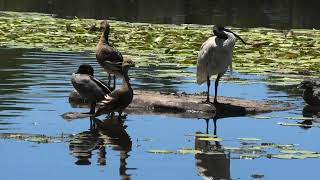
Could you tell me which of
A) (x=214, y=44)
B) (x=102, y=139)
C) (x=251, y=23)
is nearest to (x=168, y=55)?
(x=214, y=44)

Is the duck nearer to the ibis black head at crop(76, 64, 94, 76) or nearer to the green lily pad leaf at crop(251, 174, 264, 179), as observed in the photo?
the ibis black head at crop(76, 64, 94, 76)

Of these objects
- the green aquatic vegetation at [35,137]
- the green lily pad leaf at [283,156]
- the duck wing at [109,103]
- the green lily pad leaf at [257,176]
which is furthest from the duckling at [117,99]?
the green lily pad leaf at [257,176]

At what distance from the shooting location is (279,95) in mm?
17797

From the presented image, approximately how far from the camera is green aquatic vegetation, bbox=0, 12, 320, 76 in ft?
71.9

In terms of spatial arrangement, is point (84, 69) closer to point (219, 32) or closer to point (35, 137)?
point (219, 32)

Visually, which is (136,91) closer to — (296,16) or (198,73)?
(198,73)

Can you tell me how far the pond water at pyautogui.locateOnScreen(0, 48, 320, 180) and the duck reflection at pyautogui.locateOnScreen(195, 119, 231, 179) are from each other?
1cm

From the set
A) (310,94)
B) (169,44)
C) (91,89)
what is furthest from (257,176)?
(169,44)

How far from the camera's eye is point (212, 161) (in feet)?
36.4

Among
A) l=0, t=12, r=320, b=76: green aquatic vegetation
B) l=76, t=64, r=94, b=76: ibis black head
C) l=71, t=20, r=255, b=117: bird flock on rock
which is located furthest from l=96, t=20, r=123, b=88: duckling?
l=0, t=12, r=320, b=76: green aquatic vegetation

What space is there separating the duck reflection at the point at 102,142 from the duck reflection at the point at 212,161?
898 millimetres

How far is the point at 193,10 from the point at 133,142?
39159mm

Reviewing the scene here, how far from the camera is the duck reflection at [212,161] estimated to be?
A: 10352 mm

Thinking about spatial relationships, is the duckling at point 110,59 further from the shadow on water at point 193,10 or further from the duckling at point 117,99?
the shadow on water at point 193,10
